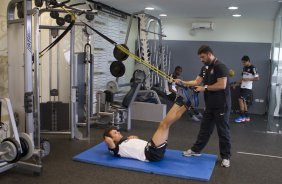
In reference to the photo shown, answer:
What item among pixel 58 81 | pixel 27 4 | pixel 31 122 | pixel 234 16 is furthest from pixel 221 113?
pixel 234 16

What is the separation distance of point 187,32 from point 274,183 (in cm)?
602

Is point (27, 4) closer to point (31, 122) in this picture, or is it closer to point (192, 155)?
point (31, 122)

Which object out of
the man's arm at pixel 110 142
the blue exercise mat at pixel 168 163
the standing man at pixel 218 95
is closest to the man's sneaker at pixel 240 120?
the blue exercise mat at pixel 168 163

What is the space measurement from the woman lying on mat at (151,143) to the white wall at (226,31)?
5.23 metres

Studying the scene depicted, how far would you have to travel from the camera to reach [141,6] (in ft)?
22.5

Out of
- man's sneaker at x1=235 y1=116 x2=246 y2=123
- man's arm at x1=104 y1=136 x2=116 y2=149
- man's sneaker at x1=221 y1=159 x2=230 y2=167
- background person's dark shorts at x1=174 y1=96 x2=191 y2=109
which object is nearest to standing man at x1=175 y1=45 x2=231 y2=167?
man's sneaker at x1=221 y1=159 x2=230 y2=167

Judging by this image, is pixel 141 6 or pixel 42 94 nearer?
pixel 42 94

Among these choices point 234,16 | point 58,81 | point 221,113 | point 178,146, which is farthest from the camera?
point 234,16

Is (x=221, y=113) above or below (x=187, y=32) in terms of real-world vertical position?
below

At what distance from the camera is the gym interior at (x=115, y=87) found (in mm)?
3416

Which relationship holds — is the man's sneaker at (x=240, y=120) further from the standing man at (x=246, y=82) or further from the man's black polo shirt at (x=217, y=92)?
the man's black polo shirt at (x=217, y=92)

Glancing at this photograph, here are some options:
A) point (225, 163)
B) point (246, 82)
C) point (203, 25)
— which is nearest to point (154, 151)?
point (225, 163)

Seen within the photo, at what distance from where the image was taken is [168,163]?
3.78 m

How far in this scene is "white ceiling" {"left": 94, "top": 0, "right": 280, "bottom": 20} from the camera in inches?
240
